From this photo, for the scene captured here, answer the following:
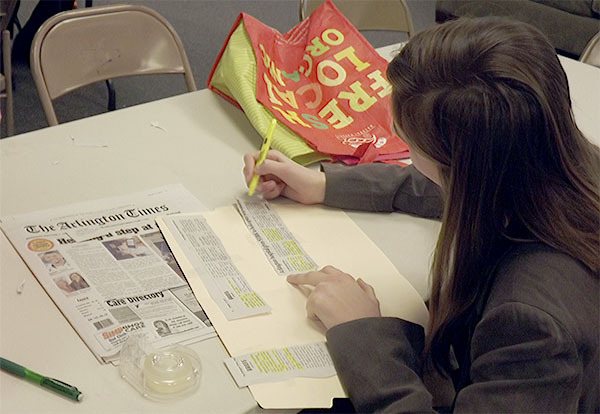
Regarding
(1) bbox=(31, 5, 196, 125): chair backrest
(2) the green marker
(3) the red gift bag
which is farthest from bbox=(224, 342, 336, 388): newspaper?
(1) bbox=(31, 5, 196, 125): chair backrest

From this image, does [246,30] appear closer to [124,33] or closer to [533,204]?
[124,33]

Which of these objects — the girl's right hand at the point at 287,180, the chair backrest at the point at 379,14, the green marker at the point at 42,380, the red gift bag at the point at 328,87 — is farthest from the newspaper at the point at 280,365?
→ the chair backrest at the point at 379,14

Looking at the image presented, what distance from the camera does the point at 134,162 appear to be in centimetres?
136

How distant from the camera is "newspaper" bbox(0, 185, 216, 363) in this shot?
97 centimetres

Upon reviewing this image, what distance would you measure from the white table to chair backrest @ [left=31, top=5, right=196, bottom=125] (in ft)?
0.78

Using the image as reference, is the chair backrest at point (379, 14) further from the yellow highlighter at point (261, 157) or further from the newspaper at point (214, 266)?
the newspaper at point (214, 266)

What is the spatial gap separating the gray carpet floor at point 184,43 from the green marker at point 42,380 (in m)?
1.88

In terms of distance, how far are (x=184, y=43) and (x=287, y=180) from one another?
8.11 feet

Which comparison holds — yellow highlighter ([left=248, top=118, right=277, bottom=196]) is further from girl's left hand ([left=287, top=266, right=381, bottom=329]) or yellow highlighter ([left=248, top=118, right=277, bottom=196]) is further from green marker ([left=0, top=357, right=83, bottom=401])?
green marker ([left=0, top=357, right=83, bottom=401])

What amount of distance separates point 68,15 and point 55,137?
411 mm

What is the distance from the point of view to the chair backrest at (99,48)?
1.64m

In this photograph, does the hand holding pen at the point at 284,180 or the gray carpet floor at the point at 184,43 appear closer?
the hand holding pen at the point at 284,180

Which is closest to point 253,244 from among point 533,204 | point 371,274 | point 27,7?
point 371,274

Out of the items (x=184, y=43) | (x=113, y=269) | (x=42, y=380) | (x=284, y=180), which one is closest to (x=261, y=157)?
(x=284, y=180)
